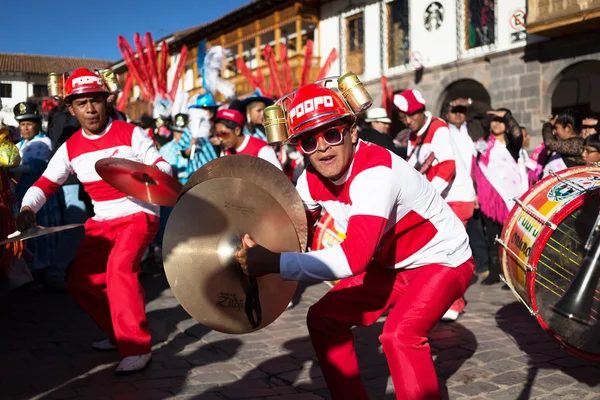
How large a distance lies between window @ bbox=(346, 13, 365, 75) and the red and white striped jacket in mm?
19618

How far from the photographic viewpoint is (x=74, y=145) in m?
5.00

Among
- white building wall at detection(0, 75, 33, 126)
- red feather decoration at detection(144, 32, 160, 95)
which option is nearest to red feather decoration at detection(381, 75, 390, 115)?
red feather decoration at detection(144, 32, 160, 95)

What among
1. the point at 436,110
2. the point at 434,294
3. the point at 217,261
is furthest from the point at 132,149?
the point at 436,110

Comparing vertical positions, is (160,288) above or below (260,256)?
below

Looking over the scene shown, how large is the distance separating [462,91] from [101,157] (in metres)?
20.1

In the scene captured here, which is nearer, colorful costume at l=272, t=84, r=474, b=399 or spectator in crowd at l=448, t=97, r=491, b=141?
colorful costume at l=272, t=84, r=474, b=399

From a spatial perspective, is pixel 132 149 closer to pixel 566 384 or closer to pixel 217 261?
pixel 217 261

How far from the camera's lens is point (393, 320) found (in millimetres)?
3068

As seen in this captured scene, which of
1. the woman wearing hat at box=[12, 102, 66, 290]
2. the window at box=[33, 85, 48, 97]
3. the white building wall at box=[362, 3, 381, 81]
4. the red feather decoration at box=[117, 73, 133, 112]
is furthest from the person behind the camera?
the window at box=[33, 85, 48, 97]

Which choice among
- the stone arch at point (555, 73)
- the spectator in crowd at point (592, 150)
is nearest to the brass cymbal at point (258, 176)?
the spectator in crowd at point (592, 150)

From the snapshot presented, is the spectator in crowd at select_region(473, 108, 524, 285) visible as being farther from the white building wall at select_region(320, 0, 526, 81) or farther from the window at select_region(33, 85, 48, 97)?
the window at select_region(33, 85, 48, 97)

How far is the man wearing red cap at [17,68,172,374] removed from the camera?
4.71 m

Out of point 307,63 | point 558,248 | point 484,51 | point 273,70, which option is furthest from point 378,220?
point 307,63

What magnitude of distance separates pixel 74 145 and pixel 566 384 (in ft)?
12.3
